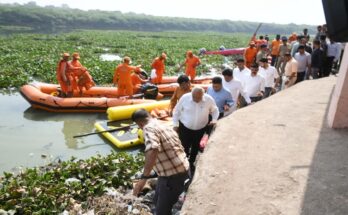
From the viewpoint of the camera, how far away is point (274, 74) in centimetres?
761

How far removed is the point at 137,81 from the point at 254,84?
5.30m

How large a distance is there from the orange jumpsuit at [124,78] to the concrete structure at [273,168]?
5.82 m

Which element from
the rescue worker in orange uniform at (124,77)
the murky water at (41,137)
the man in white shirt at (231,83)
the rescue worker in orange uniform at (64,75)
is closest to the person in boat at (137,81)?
the rescue worker in orange uniform at (124,77)

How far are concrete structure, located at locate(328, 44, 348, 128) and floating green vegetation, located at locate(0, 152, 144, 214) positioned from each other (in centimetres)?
336

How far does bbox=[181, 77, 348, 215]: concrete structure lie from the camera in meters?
2.88

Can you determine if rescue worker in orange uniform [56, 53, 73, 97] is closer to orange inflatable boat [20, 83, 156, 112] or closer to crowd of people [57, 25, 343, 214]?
crowd of people [57, 25, 343, 214]

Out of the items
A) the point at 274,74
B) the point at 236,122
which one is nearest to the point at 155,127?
the point at 236,122

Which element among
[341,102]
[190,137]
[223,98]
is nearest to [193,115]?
[190,137]

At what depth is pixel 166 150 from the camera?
3436mm

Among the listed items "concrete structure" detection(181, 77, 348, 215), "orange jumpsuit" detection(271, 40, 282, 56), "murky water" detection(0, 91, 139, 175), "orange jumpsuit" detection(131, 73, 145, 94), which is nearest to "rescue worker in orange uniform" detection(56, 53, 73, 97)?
"murky water" detection(0, 91, 139, 175)

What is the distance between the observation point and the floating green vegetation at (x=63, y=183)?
4.91 m

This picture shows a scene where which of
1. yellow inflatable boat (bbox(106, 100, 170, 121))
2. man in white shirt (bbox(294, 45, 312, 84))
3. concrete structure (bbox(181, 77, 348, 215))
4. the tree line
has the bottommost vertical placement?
the tree line

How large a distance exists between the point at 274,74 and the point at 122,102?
14.8 feet

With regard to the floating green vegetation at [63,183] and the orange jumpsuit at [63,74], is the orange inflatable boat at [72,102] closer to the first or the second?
the orange jumpsuit at [63,74]
